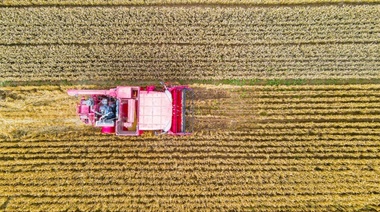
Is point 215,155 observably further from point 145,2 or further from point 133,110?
point 145,2

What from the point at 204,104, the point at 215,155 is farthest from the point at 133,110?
the point at 215,155

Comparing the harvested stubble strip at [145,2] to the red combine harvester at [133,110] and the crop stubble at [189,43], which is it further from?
the red combine harvester at [133,110]

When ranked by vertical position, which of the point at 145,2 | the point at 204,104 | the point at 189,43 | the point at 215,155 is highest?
the point at 145,2

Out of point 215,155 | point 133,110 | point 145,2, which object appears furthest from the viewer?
point 145,2

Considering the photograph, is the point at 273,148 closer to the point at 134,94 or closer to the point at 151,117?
the point at 151,117

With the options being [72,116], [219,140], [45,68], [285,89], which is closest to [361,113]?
[285,89]

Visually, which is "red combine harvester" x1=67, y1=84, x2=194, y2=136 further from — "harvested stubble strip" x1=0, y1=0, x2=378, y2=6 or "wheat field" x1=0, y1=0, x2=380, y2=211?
"harvested stubble strip" x1=0, y1=0, x2=378, y2=6

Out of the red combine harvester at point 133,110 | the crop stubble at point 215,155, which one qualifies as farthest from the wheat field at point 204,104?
the red combine harvester at point 133,110
